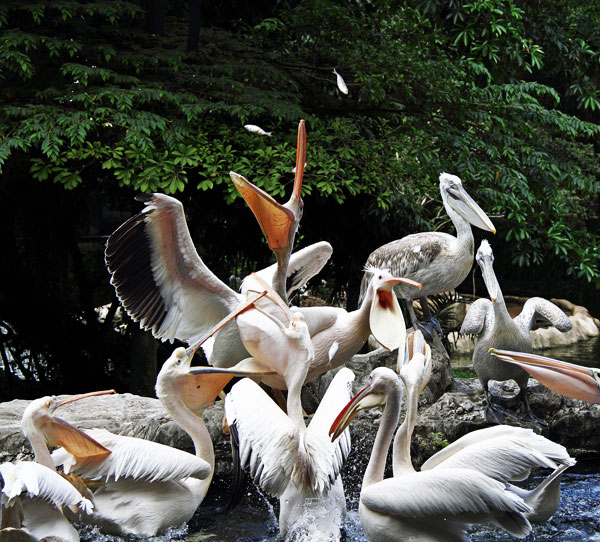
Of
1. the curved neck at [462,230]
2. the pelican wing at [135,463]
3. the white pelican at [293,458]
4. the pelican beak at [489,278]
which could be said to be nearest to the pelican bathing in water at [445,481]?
the white pelican at [293,458]

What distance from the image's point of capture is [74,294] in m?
9.54

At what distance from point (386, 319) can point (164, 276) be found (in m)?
1.44

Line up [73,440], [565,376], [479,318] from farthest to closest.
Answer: [479,318], [565,376], [73,440]

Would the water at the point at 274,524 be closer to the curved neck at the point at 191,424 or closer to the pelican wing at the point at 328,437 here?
the curved neck at the point at 191,424

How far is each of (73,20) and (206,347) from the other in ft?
9.43

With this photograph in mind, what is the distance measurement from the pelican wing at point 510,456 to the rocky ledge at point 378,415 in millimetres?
1283

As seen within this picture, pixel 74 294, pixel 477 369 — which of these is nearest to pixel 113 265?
pixel 477 369

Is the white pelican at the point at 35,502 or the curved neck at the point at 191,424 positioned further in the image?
the curved neck at the point at 191,424

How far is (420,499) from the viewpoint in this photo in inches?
128

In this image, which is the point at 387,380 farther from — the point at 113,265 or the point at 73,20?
the point at 73,20

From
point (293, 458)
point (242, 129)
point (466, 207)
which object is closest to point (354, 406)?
point (293, 458)

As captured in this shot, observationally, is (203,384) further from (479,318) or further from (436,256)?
(436,256)

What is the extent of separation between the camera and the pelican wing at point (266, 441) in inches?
141

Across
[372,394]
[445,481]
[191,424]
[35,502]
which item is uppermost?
[372,394]
